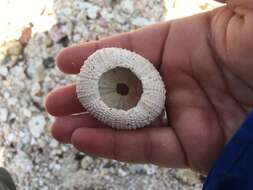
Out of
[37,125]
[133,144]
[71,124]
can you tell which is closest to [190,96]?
[133,144]

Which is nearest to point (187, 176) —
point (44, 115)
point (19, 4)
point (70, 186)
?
point (70, 186)

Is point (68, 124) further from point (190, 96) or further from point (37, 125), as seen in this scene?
point (37, 125)

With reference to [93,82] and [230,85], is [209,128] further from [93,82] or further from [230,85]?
[93,82]

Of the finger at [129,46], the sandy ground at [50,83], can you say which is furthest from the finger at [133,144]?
the sandy ground at [50,83]

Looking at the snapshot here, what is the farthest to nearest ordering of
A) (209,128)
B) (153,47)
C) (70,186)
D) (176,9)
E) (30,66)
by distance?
(176,9), (30,66), (70,186), (153,47), (209,128)

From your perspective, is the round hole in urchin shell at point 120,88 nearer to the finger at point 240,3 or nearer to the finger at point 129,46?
the finger at point 129,46

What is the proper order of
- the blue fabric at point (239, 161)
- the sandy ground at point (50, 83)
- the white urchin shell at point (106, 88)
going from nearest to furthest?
the blue fabric at point (239, 161) < the white urchin shell at point (106, 88) < the sandy ground at point (50, 83)

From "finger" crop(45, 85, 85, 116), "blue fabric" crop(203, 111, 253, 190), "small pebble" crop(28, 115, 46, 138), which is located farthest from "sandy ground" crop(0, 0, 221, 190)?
"blue fabric" crop(203, 111, 253, 190)
